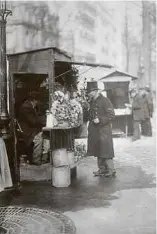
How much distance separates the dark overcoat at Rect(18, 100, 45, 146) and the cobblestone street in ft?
5.57

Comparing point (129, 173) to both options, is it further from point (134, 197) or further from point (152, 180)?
point (134, 197)

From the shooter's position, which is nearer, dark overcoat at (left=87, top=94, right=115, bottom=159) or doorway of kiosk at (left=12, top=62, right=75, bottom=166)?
dark overcoat at (left=87, top=94, right=115, bottom=159)

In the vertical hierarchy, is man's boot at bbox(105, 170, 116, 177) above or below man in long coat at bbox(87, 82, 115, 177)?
below

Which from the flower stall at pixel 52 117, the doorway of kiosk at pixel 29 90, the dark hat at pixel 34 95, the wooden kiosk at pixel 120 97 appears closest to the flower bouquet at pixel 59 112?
the flower stall at pixel 52 117

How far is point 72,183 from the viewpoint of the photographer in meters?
8.91

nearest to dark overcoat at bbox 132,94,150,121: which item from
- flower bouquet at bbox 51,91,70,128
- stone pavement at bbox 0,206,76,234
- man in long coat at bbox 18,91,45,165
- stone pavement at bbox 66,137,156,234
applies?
stone pavement at bbox 66,137,156,234

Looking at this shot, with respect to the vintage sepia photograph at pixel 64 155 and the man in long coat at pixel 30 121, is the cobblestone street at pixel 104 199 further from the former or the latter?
the man in long coat at pixel 30 121

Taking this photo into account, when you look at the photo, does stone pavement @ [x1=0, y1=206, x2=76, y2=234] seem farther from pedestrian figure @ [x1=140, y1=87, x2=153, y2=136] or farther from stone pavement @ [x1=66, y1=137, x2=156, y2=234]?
pedestrian figure @ [x1=140, y1=87, x2=153, y2=136]

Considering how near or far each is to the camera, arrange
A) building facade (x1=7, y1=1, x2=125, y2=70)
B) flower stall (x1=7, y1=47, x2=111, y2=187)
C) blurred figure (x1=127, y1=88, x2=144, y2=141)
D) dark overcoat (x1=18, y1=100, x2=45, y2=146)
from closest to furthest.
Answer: flower stall (x1=7, y1=47, x2=111, y2=187) → dark overcoat (x1=18, y1=100, x2=45, y2=146) → blurred figure (x1=127, y1=88, x2=144, y2=141) → building facade (x1=7, y1=1, x2=125, y2=70)

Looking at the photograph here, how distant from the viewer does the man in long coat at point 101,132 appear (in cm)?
939

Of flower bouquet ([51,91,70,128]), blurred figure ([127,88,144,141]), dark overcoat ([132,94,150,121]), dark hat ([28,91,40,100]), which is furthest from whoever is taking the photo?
dark overcoat ([132,94,150,121])

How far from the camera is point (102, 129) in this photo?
31.0 feet

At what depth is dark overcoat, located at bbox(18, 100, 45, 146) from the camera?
1045 centimetres

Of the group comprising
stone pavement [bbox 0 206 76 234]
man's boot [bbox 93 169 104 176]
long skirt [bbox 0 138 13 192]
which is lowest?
stone pavement [bbox 0 206 76 234]
